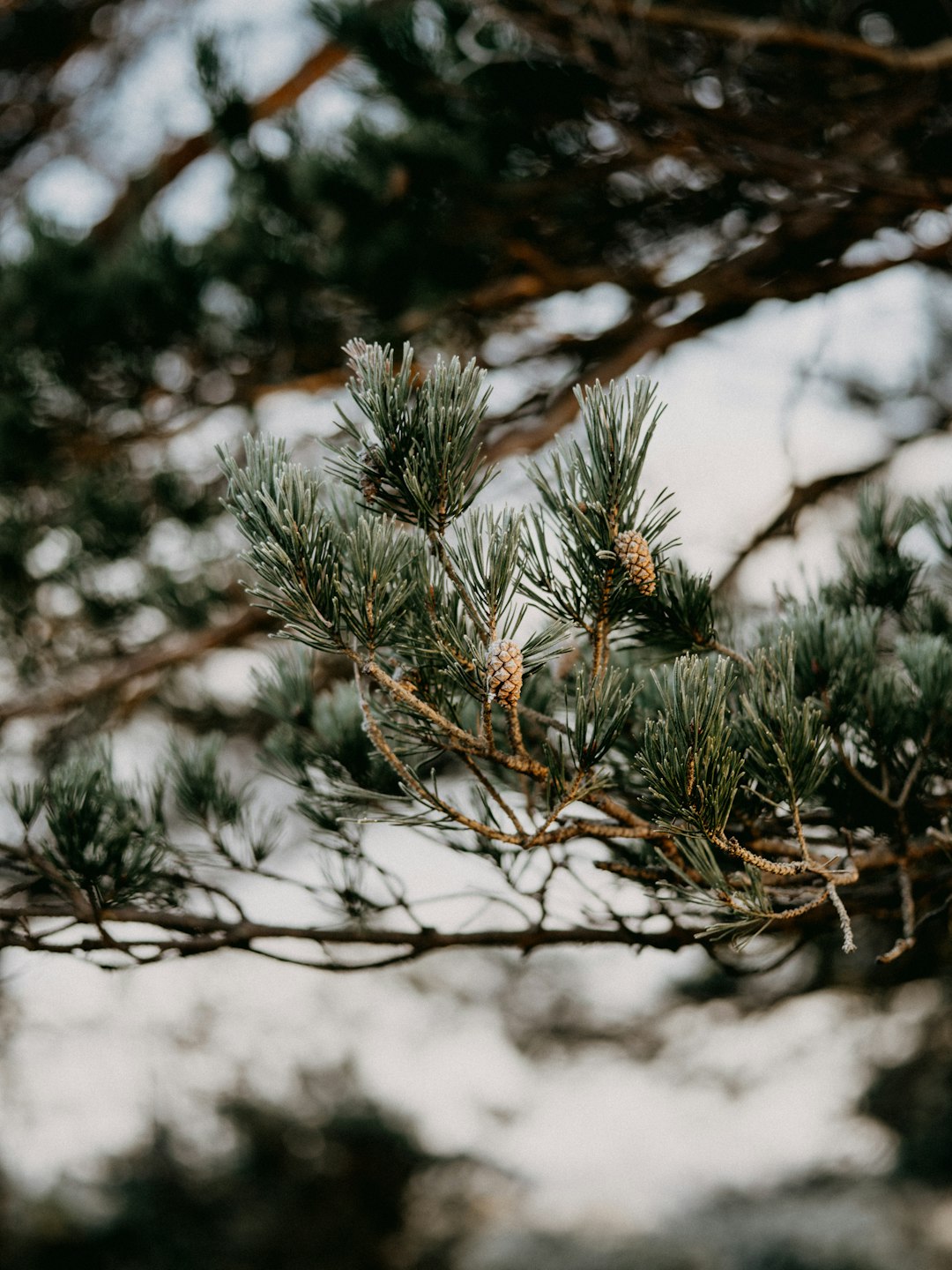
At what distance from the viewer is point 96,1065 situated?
15.7 ft

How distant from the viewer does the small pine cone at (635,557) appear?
0.68 m

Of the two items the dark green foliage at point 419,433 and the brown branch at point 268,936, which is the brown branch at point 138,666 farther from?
the dark green foliage at point 419,433

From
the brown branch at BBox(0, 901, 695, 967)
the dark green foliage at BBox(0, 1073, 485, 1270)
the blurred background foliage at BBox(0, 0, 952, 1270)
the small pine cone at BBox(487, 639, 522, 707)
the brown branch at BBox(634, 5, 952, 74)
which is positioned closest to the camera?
the small pine cone at BBox(487, 639, 522, 707)

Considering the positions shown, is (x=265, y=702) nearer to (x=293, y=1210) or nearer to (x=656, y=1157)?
(x=293, y=1210)

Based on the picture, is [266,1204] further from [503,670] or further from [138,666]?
[503,670]

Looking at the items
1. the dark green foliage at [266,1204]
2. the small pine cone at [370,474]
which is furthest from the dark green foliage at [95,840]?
the dark green foliage at [266,1204]

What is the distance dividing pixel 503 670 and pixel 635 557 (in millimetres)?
131

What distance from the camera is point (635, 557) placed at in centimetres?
69

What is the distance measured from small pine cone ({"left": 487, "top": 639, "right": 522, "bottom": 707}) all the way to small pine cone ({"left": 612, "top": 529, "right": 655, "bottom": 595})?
10 centimetres

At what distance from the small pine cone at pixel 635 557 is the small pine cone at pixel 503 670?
104 millimetres

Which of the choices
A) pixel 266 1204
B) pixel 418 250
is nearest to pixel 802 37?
pixel 418 250

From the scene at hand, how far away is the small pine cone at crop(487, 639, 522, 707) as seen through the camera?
2.17 feet

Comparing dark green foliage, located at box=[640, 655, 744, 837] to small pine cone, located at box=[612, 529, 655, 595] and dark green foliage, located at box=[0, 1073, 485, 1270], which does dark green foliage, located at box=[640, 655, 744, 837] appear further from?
dark green foliage, located at box=[0, 1073, 485, 1270]

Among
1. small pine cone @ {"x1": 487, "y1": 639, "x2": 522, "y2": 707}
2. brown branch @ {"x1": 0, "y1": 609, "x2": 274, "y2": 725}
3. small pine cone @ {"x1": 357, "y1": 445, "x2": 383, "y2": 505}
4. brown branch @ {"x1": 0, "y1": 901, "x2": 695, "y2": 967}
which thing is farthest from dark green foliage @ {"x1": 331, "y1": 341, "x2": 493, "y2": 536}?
brown branch @ {"x1": 0, "y1": 609, "x2": 274, "y2": 725}
